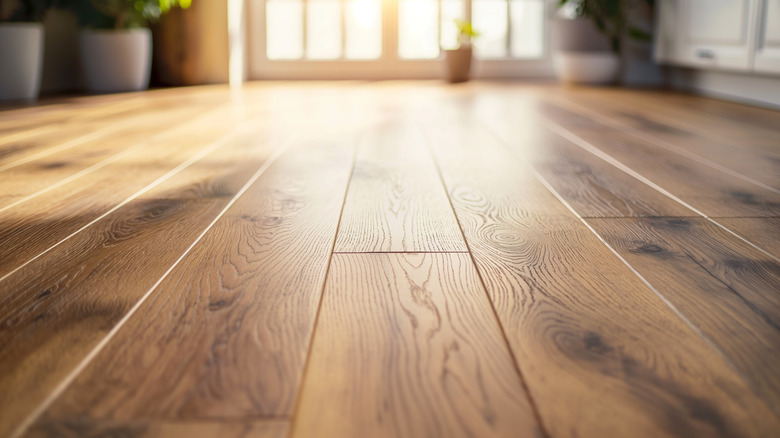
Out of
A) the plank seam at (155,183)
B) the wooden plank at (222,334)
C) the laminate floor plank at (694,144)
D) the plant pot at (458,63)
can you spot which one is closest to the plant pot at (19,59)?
the plank seam at (155,183)

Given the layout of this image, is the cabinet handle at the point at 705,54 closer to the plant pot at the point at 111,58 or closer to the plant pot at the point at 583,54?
the plant pot at the point at 583,54

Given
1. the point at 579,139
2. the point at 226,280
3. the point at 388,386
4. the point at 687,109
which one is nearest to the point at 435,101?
the point at 687,109

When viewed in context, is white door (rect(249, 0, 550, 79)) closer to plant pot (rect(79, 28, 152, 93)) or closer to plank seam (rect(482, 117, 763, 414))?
plant pot (rect(79, 28, 152, 93))

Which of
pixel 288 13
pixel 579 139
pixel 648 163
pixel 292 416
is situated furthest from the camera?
pixel 288 13

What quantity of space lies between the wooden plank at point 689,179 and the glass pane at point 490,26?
2.28 metres

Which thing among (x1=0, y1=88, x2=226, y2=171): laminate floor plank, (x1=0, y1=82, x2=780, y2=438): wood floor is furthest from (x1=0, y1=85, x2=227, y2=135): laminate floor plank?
(x1=0, y1=82, x2=780, y2=438): wood floor

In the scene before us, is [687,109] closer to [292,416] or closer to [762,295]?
[762,295]

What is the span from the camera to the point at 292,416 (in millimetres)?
468

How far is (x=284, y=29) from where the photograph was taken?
402 centimetres

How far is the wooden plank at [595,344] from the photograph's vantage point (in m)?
0.47

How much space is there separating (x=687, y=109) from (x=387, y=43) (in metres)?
1.98

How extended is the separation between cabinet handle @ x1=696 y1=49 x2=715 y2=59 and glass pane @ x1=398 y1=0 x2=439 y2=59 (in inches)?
62.5

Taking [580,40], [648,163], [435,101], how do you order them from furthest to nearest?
[580,40] < [435,101] < [648,163]

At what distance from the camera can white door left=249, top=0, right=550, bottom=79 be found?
158 inches
